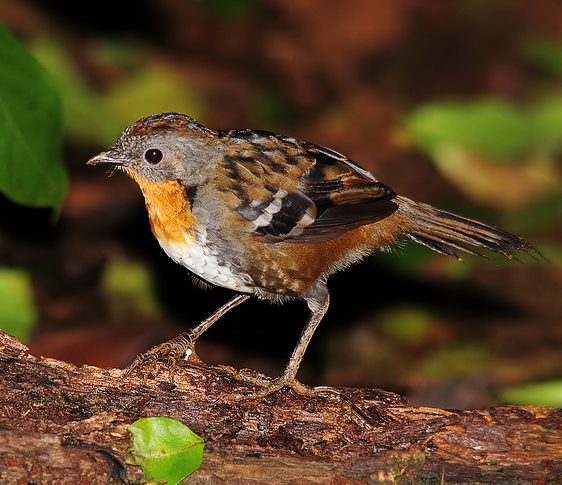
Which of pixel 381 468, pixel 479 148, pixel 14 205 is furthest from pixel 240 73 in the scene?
pixel 381 468

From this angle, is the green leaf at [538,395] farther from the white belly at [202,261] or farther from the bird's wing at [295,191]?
the white belly at [202,261]

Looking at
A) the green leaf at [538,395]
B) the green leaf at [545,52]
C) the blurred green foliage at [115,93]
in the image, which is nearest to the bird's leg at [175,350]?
the green leaf at [538,395]

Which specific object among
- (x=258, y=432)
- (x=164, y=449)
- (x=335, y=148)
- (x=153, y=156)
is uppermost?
(x=335, y=148)

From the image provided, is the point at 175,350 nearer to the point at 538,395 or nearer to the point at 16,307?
the point at 16,307

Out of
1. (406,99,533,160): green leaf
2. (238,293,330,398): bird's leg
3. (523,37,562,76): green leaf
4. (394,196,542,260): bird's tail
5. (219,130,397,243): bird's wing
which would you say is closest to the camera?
(238,293,330,398): bird's leg

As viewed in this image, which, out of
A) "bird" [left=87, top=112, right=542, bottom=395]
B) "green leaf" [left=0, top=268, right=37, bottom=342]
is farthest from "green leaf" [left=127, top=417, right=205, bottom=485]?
"green leaf" [left=0, top=268, right=37, bottom=342]

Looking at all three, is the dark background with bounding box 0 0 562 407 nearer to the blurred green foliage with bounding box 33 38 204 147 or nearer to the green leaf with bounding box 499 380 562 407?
the blurred green foliage with bounding box 33 38 204 147

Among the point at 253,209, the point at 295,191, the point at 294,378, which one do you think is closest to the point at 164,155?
the point at 253,209

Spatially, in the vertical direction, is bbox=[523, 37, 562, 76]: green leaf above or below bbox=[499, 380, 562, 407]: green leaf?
above
